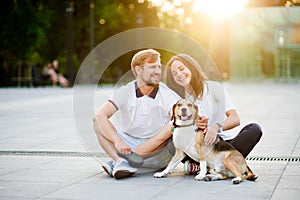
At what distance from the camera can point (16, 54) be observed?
46844 mm

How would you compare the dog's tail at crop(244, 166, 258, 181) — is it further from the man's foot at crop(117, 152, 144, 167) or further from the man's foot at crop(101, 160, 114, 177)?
the man's foot at crop(101, 160, 114, 177)

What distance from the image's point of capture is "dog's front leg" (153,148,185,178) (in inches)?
307

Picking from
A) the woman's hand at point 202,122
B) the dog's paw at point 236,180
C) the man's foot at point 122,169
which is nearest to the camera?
the dog's paw at point 236,180

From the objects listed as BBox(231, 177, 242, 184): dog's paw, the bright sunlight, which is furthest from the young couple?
the bright sunlight

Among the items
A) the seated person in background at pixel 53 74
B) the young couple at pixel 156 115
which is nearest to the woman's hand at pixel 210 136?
the young couple at pixel 156 115

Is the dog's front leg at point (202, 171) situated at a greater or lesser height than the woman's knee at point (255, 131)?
lesser

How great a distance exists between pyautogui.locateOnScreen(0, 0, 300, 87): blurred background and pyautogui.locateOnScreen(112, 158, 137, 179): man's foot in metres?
36.0

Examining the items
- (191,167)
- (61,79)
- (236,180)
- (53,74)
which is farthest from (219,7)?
(236,180)

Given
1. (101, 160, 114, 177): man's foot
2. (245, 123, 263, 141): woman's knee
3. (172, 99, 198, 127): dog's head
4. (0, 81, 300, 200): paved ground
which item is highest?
(172, 99, 198, 127): dog's head

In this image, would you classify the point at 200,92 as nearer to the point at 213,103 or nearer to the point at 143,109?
the point at 213,103

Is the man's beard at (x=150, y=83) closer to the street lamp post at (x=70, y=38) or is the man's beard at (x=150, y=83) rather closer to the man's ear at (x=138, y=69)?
the man's ear at (x=138, y=69)

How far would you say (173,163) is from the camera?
25.8ft

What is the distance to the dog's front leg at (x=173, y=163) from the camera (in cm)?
780

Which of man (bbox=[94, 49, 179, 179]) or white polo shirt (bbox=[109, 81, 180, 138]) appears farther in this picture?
white polo shirt (bbox=[109, 81, 180, 138])
